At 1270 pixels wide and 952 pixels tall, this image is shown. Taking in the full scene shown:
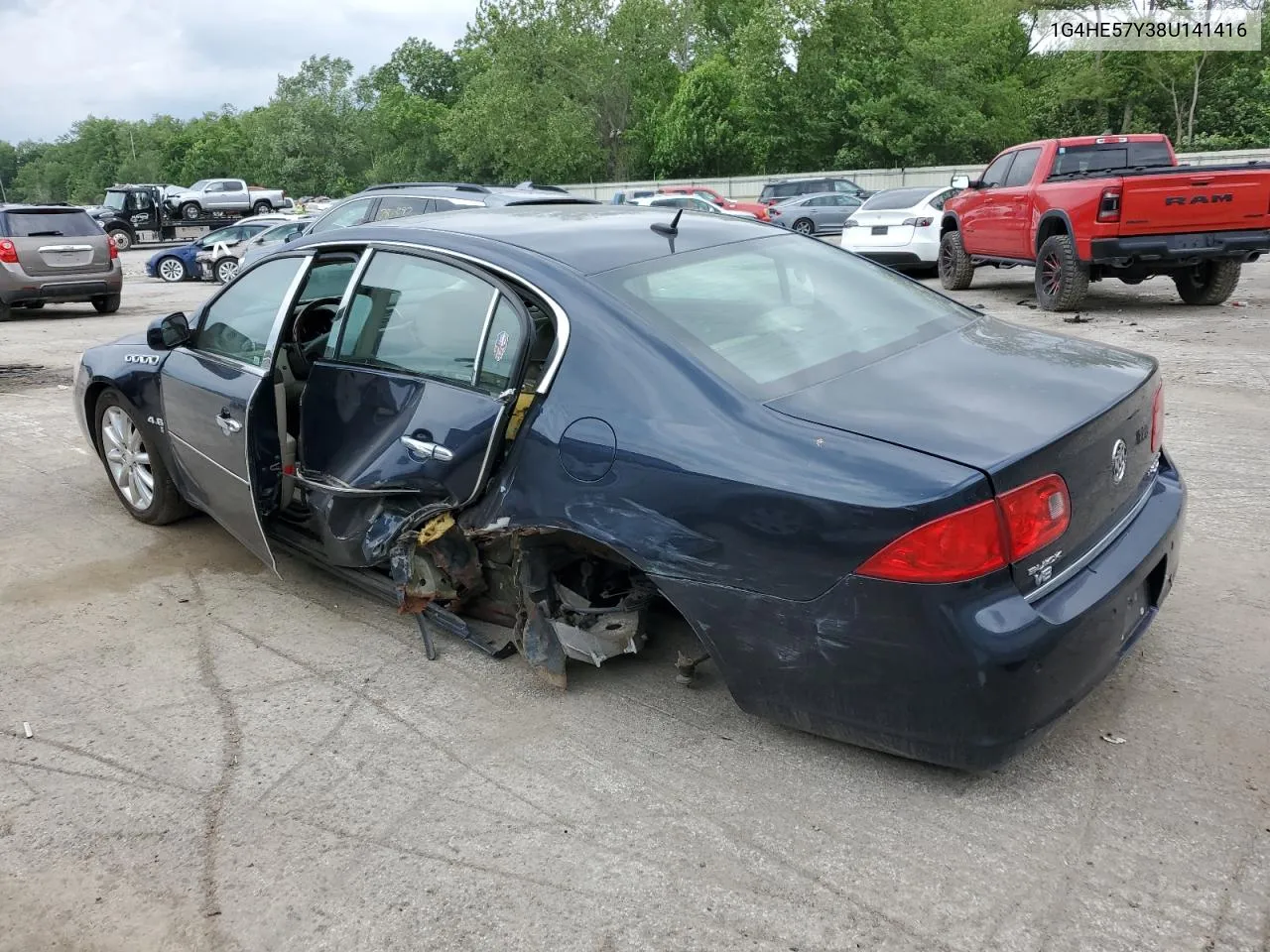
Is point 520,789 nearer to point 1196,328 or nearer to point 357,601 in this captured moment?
point 357,601

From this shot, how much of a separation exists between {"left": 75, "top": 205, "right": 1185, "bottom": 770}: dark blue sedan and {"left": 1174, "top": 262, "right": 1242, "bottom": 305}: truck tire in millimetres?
9410

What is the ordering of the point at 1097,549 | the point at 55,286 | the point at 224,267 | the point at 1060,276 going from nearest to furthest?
1. the point at 1097,549
2. the point at 1060,276
3. the point at 55,286
4. the point at 224,267

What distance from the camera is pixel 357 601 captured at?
4457 mm

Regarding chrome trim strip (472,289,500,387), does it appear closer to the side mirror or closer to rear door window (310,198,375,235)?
the side mirror

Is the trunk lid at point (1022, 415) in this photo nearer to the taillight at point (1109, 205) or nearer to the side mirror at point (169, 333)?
the side mirror at point (169, 333)

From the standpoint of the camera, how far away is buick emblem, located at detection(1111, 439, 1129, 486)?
9.88 feet

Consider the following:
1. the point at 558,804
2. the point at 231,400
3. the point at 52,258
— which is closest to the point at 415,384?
the point at 231,400

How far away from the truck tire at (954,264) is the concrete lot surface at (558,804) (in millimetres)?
10349

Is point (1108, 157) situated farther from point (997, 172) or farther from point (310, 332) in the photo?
point (310, 332)

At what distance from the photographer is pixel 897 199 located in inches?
658

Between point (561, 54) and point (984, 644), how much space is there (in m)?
59.6

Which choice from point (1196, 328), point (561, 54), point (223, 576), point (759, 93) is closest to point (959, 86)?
point (759, 93)

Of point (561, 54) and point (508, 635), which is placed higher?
point (561, 54)

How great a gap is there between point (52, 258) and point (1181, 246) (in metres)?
14.5
